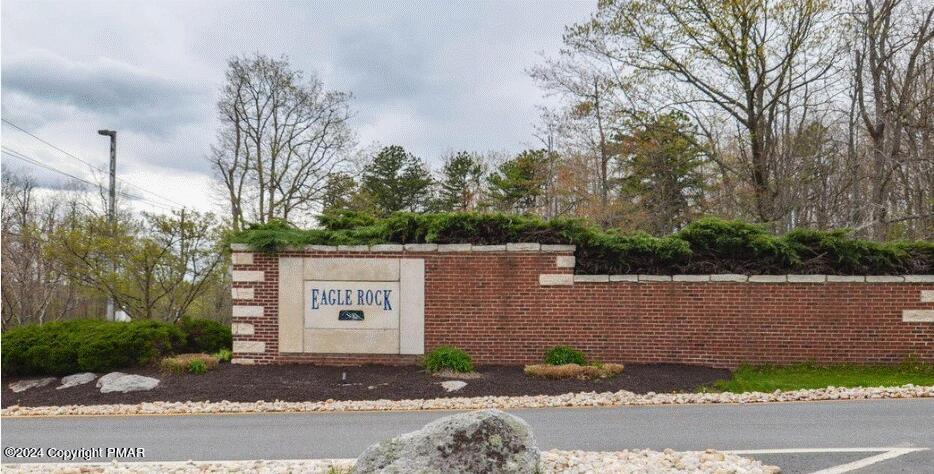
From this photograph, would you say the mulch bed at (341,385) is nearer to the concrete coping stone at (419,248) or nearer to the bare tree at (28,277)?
the concrete coping stone at (419,248)

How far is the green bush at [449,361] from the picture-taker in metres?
12.3

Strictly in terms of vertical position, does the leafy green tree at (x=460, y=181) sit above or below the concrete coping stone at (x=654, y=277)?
above

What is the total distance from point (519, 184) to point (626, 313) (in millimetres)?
19491

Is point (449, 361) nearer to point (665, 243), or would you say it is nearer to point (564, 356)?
point (564, 356)

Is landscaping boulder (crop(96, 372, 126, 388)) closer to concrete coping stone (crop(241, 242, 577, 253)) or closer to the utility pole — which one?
concrete coping stone (crop(241, 242, 577, 253))

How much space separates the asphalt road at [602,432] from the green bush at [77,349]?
8.77 feet

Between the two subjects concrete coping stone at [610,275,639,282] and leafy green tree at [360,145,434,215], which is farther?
leafy green tree at [360,145,434,215]

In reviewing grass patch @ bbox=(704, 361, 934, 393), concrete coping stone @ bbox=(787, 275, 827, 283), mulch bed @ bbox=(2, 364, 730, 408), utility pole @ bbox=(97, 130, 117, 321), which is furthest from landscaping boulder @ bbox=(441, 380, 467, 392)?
utility pole @ bbox=(97, 130, 117, 321)

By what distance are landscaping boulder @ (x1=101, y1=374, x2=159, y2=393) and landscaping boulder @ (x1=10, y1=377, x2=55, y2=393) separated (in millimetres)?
1513

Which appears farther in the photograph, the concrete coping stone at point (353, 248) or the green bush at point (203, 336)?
the green bush at point (203, 336)

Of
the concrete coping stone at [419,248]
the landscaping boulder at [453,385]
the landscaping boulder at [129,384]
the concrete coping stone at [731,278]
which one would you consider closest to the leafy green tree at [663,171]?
the concrete coping stone at [731,278]

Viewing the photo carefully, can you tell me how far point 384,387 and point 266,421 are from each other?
262 cm

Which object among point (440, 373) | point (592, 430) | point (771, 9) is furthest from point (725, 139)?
point (592, 430)

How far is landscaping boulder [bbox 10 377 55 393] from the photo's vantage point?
1212cm
